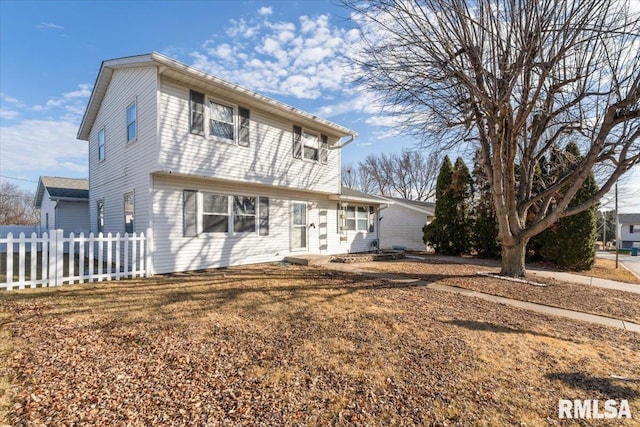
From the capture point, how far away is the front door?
12268 mm

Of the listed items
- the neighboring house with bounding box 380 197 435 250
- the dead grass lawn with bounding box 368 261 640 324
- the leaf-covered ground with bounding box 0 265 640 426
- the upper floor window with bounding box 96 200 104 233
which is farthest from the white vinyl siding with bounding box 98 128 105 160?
the neighboring house with bounding box 380 197 435 250

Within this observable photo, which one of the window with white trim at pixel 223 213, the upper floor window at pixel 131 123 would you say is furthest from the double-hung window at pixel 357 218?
the upper floor window at pixel 131 123

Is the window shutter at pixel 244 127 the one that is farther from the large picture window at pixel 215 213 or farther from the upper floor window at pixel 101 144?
the upper floor window at pixel 101 144

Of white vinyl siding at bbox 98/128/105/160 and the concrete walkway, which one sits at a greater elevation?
white vinyl siding at bbox 98/128/105/160

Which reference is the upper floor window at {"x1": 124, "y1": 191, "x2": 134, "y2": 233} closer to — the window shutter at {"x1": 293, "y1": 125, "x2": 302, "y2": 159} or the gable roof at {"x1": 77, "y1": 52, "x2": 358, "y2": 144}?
the gable roof at {"x1": 77, "y1": 52, "x2": 358, "y2": 144}

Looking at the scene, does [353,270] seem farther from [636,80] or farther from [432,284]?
[636,80]

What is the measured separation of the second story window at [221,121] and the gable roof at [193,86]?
1.33ft

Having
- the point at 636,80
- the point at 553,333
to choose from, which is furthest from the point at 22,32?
the point at 636,80

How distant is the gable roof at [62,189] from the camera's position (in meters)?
15.2

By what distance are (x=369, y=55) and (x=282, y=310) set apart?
705 cm

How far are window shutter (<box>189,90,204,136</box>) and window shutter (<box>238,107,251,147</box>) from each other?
1302 mm

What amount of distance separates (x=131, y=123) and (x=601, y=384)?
1198cm

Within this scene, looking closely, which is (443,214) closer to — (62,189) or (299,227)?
(299,227)

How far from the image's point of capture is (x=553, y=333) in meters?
4.79
